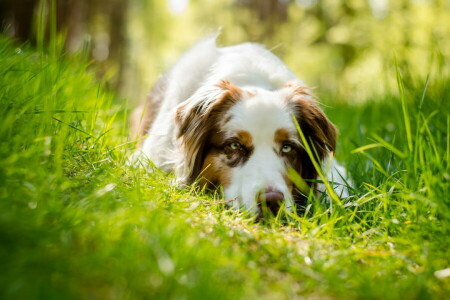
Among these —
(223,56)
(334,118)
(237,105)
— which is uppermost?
(223,56)

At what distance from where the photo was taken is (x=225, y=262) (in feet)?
5.22

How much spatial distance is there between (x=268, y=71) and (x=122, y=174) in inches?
69.0

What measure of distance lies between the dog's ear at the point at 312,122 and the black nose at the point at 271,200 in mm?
784

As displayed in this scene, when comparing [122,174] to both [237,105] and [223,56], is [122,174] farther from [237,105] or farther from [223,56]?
[223,56]

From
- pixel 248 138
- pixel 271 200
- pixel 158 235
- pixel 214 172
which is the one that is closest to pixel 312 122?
pixel 248 138

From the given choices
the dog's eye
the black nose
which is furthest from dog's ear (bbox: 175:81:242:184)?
the black nose

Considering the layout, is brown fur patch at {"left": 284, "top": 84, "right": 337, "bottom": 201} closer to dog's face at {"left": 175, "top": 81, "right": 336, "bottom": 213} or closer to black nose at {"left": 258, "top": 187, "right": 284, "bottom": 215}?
dog's face at {"left": 175, "top": 81, "right": 336, "bottom": 213}

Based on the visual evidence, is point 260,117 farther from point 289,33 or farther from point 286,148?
point 289,33

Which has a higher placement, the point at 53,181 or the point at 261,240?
the point at 53,181

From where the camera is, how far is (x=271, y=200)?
236 cm

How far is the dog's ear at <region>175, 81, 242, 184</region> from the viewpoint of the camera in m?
2.97

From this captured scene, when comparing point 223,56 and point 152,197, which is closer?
point 152,197

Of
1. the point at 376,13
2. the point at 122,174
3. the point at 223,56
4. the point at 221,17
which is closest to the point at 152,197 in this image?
the point at 122,174

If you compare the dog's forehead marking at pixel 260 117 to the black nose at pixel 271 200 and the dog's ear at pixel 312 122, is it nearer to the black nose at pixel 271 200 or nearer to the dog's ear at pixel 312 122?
the dog's ear at pixel 312 122
